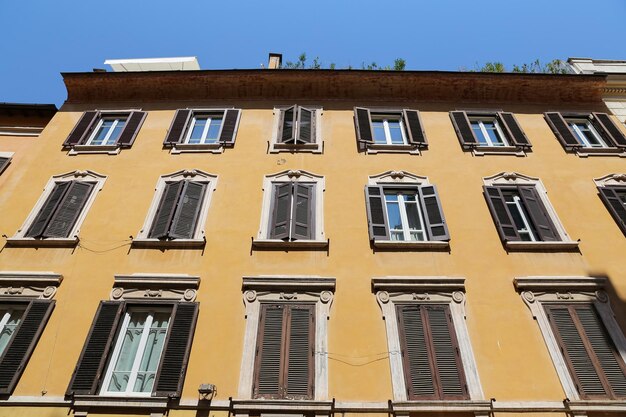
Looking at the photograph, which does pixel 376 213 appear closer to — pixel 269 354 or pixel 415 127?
pixel 415 127

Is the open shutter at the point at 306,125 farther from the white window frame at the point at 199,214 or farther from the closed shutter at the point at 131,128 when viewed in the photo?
the closed shutter at the point at 131,128

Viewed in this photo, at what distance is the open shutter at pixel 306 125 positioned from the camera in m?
11.7

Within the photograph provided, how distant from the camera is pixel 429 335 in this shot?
7.54m

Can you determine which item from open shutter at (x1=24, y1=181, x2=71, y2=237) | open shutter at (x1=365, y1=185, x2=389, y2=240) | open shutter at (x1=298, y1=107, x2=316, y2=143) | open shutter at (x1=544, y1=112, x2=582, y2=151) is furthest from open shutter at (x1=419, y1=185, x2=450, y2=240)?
open shutter at (x1=24, y1=181, x2=71, y2=237)

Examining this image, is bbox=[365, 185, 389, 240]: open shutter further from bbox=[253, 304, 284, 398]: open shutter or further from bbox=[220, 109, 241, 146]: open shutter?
bbox=[220, 109, 241, 146]: open shutter

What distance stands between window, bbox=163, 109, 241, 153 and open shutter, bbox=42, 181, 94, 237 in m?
2.26

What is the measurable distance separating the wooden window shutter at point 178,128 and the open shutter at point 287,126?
248cm

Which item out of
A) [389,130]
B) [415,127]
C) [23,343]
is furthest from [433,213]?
[23,343]

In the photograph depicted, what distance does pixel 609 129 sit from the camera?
12125 mm

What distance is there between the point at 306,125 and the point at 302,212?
3.33m

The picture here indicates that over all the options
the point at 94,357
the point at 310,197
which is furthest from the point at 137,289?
the point at 310,197

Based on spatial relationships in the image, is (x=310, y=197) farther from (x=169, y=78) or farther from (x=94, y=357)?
(x=169, y=78)

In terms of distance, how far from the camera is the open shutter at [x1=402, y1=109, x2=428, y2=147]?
11.5 metres

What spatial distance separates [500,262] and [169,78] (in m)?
10.1
